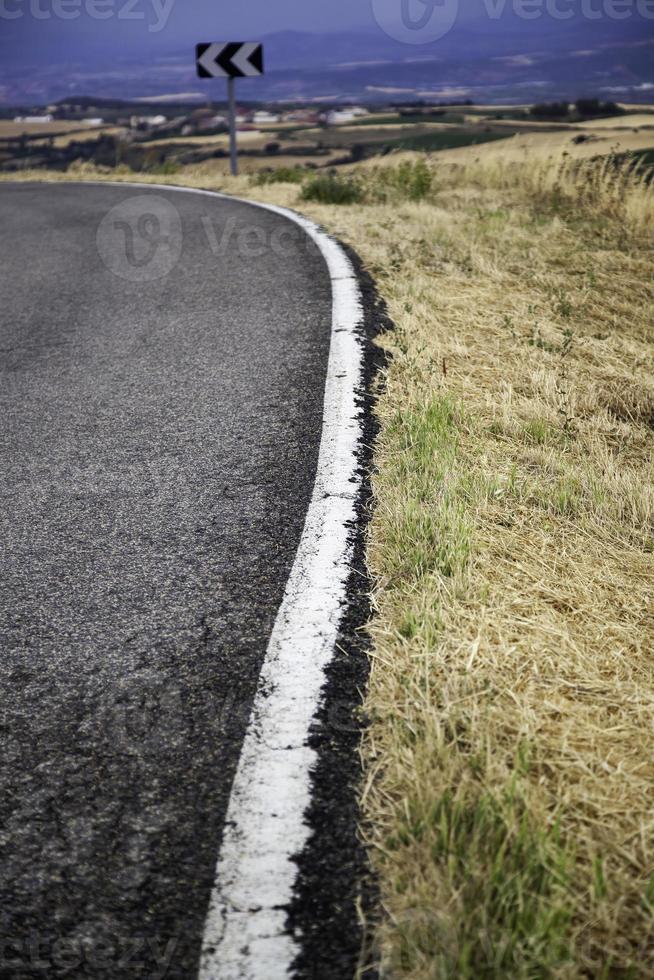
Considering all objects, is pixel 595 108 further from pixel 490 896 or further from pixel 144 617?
pixel 490 896

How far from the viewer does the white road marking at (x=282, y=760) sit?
4.67ft

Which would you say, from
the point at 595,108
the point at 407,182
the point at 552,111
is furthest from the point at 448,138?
the point at 407,182

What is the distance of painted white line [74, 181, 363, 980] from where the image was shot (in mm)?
1425

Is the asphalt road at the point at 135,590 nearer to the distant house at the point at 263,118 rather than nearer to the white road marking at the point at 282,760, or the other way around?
the white road marking at the point at 282,760

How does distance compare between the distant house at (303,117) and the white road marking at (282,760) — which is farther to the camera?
the distant house at (303,117)

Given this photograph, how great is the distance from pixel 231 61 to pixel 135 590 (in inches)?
581

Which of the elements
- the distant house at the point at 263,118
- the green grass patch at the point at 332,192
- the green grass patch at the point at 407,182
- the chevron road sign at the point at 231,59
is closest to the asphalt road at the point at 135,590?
the green grass patch at the point at 332,192

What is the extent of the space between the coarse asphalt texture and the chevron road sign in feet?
36.2

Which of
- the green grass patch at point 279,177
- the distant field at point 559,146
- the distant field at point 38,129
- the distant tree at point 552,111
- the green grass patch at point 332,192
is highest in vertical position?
the distant field at point 38,129

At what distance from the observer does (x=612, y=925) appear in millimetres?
1386

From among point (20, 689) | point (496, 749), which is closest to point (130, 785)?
point (20, 689)

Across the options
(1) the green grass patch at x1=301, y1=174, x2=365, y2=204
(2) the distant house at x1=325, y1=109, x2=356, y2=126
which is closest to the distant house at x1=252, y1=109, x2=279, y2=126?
(2) the distant house at x1=325, y1=109, x2=356, y2=126

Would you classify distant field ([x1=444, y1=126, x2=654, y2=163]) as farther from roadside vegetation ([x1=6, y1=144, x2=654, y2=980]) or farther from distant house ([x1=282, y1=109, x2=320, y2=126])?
distant house ([x1=282, y1=109, x2=320, y2=126])

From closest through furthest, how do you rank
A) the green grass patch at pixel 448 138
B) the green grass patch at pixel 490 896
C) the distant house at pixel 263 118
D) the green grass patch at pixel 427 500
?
the green grass patch at pixel 490 896, the green grass patch at pixel 427 500, the green grass patch at pixel 448 138, the distant house at pixel 263 118
